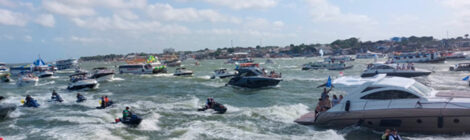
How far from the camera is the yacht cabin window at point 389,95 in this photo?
14.0 m

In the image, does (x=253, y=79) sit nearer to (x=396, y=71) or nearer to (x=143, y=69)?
(x=396, y=71)

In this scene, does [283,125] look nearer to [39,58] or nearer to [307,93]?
[307,93]

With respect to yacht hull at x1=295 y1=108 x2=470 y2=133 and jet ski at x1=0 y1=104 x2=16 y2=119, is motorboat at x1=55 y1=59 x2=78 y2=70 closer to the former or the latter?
jet ski at x1=0 y1=104 x2=16 y2=119

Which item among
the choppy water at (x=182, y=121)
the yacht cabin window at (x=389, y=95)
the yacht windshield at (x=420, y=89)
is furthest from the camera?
the choppy water at (x=182, y=121)

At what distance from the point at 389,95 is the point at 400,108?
721 millimetres

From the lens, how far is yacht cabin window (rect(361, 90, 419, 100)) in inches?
549

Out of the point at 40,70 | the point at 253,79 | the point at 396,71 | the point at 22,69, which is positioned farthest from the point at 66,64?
the point at 396,71

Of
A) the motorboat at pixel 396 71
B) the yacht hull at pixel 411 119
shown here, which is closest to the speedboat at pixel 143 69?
the motorboat at pixel 396 71

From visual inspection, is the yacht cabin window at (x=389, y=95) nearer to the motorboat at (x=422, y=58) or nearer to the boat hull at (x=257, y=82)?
the boat hull at (x=257, y=82)

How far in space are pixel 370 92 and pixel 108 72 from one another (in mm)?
44973

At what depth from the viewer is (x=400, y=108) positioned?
45.3 ft

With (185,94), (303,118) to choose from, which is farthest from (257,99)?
(303,118)

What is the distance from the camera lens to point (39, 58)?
7525 centimetres

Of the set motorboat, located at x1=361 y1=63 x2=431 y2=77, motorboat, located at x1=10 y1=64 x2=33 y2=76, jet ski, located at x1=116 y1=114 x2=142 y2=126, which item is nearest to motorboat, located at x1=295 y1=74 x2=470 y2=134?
jet ski, located at x1=116 y1=114 x2=142 y2=126
